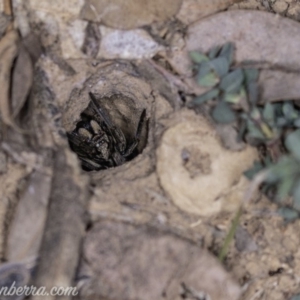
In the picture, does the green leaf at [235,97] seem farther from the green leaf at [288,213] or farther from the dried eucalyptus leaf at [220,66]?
the green leaf at [288,213]

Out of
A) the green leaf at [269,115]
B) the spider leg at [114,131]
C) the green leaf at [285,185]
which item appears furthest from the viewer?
the spider leg at [114,131]

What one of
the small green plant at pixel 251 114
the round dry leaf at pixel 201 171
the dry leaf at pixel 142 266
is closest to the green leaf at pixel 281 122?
the small green plant at pixel 251 114

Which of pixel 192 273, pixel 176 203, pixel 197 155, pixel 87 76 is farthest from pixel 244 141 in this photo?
pixel 87 76

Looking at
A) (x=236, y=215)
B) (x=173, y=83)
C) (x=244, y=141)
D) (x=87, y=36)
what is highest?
(x=87, y=36)

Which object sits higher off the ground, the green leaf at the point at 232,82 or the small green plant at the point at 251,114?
the green leaf at the point at 232,82

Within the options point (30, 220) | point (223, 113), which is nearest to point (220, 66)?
point (223, 113)

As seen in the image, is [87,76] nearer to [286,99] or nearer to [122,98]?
[122,98]
